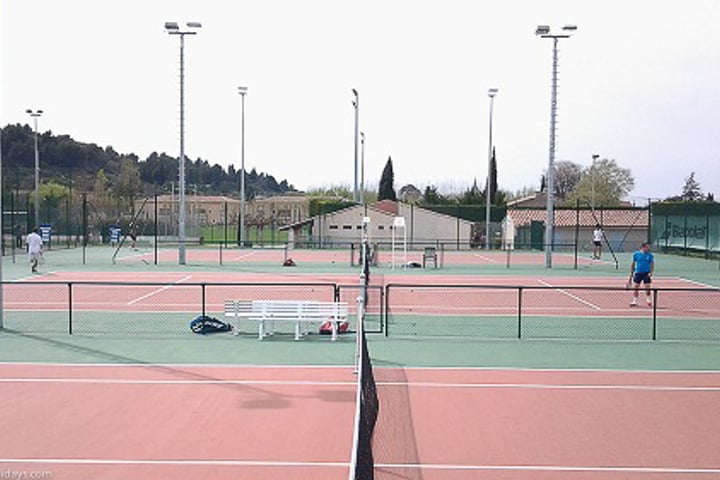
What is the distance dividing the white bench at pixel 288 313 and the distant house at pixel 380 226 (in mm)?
37084

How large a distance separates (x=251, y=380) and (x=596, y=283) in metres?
19.7

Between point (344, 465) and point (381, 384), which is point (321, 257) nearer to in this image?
point (381, 384)

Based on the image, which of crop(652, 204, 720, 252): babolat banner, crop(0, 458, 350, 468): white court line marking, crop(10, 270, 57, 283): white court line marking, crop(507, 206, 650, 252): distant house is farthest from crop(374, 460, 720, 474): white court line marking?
crop(507, 206, 650, 252): distant house

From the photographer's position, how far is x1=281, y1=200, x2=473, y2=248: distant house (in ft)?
181

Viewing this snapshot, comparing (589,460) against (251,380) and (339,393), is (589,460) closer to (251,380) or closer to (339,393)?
(339,393)

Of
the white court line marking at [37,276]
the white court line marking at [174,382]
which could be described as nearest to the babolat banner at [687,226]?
the white court line marking at [37,276]

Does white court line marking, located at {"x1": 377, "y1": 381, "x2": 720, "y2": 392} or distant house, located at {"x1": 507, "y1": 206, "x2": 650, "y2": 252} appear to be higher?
distant house, located at {"x1": 507, "y1": 206, "x2": 650, "y2": 252}

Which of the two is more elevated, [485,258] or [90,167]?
[90,167]

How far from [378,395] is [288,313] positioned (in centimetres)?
554

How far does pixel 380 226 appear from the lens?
2223 inches

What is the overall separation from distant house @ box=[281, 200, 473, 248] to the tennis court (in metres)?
34.2

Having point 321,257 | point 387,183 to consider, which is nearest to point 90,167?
point 387,183

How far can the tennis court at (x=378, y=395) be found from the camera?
8.19m

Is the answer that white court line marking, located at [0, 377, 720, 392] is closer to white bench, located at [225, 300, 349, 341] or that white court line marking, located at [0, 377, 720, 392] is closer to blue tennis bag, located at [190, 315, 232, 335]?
white bench, located at [225, 300, 349, 341]
